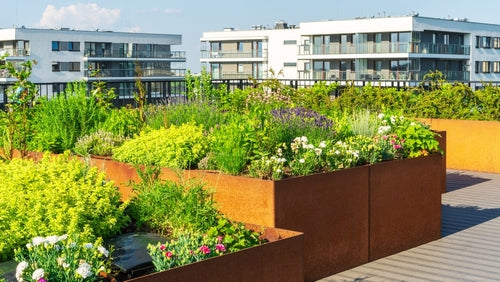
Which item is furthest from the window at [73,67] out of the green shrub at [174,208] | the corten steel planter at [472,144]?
the green shrub at [174,208]

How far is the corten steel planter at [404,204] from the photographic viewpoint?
8055 millimetres

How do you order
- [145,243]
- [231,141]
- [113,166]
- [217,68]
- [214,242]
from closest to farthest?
[214,242] → [145,243] → [231,141] → [113,166] → [217,68]

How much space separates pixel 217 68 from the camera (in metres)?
77.4

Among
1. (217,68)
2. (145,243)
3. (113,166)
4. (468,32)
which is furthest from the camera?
(217,68)

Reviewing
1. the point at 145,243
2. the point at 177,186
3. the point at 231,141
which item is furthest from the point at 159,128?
the point at 145,243

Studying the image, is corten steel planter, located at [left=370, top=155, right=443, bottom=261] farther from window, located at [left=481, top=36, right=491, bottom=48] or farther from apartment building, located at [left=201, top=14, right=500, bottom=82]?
window, located at [left=481, top=36, right=491, bottom=48]

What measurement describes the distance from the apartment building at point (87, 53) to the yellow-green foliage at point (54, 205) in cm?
5905

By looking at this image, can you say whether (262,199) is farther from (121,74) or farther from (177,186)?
(121,74)

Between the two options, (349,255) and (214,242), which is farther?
(349,255)

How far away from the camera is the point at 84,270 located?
4711mm

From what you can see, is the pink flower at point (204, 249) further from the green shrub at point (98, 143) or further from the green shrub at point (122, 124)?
the green shrub at point (122, 124)

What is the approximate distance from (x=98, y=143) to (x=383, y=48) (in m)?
51.5

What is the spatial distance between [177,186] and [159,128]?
2.77 meters

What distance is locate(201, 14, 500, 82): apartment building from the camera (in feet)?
192
